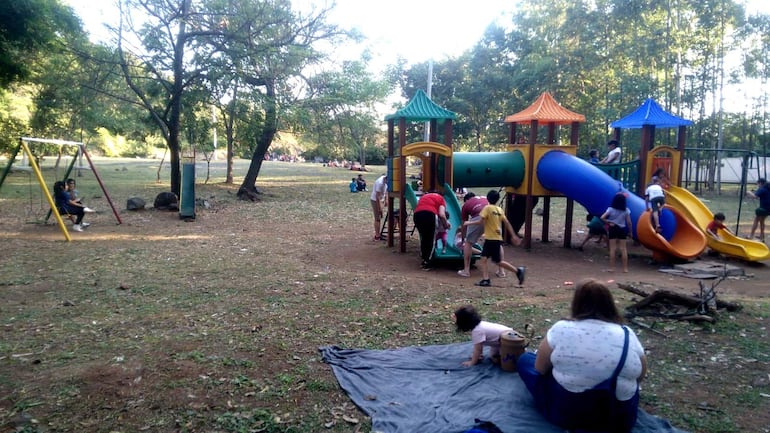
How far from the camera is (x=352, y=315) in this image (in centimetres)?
640

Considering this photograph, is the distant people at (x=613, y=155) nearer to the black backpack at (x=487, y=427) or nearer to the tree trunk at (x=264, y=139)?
the black backpack at (x=487, y=427)

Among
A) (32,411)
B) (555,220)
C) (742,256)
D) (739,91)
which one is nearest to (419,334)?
(32,411)

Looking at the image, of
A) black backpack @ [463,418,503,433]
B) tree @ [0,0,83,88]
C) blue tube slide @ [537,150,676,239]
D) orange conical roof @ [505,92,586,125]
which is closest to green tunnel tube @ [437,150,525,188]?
blue tube slide @ [537,150,676,239]

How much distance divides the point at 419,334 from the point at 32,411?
138 inches

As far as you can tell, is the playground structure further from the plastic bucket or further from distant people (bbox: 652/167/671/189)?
the plastic bucket

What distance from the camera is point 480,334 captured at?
477 centimetres

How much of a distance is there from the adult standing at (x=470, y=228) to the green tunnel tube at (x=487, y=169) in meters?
2.62

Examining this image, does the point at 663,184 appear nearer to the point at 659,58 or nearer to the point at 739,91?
the point at 659,58

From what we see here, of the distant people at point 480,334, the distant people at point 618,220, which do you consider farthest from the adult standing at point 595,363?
the distant people at point 618,220

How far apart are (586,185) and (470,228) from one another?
322cm

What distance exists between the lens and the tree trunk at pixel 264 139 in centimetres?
1954

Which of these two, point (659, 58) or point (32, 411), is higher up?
point (659, 58)

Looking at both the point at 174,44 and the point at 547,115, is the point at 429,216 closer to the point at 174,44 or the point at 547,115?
the point at 547,115

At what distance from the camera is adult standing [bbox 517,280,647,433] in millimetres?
3170
